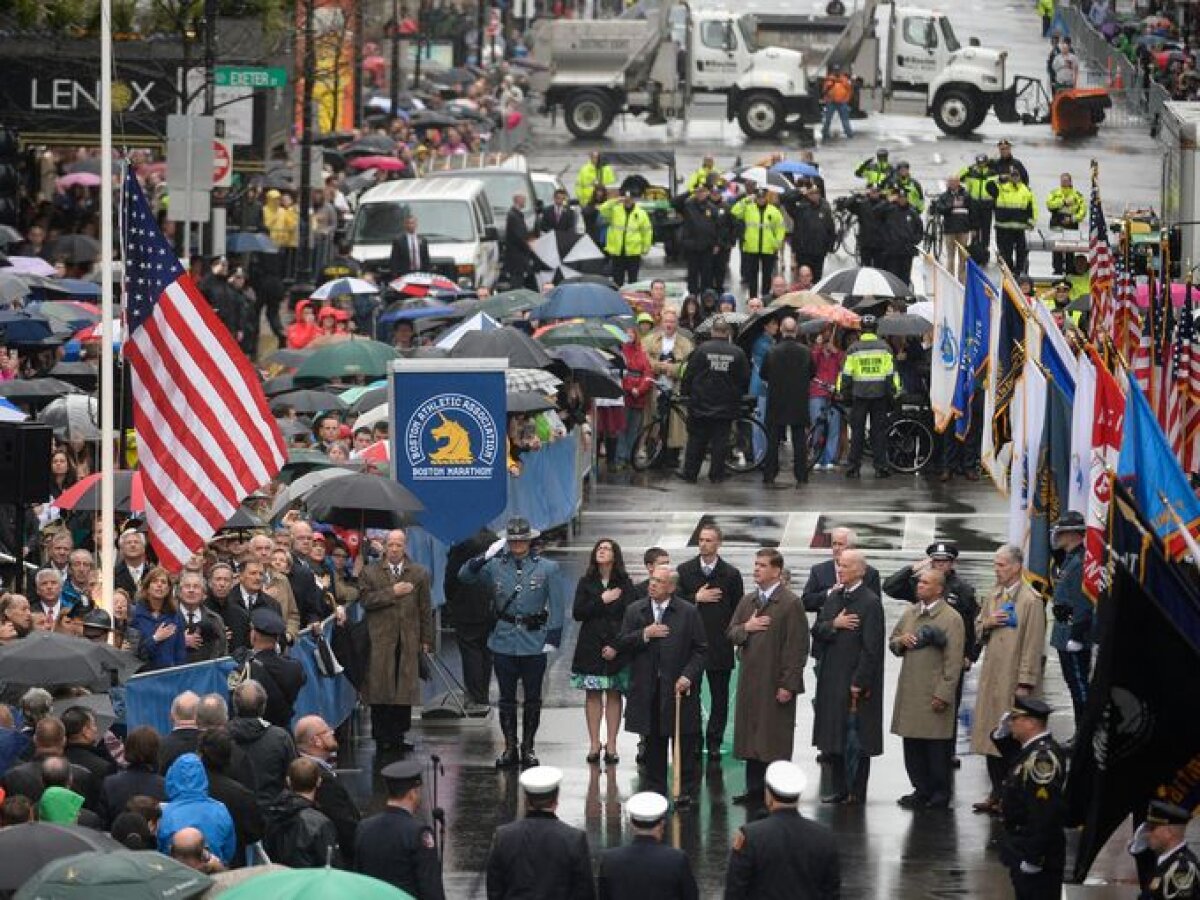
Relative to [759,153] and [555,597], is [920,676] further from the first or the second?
[759,153]

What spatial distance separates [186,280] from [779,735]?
14.5 feet

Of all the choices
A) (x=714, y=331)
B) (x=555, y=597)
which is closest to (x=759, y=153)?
(x=714, y=331)

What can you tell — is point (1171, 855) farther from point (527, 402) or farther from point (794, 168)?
point (794, 168)

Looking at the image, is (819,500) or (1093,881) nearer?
(1093,881)

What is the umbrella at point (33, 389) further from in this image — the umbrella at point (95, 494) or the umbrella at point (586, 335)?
the umbrella at point (586, 335)

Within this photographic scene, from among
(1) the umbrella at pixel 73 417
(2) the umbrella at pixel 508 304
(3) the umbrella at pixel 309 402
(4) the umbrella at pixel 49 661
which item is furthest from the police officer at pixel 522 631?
(2) the umbrella at pixel 508 304

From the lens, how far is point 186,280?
18484 millimetres

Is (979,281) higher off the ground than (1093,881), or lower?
higher

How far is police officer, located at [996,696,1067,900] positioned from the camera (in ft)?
49.9

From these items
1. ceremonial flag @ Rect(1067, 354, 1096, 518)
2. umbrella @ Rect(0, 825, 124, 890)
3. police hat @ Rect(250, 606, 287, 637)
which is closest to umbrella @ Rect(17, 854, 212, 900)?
umbrella @ Rect(0, 825, 124, 890)

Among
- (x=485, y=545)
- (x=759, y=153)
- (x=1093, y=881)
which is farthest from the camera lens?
(x=759, y=153)

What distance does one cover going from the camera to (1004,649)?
18422 millimetres

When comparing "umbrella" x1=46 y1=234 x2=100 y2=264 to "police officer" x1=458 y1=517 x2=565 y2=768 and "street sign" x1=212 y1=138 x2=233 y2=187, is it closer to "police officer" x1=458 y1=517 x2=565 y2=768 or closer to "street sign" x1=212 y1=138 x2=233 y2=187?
"street sign" x1=212 y1=138 x2=233 y2=187

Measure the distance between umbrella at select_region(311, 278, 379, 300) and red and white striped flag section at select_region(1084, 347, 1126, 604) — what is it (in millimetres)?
18492
